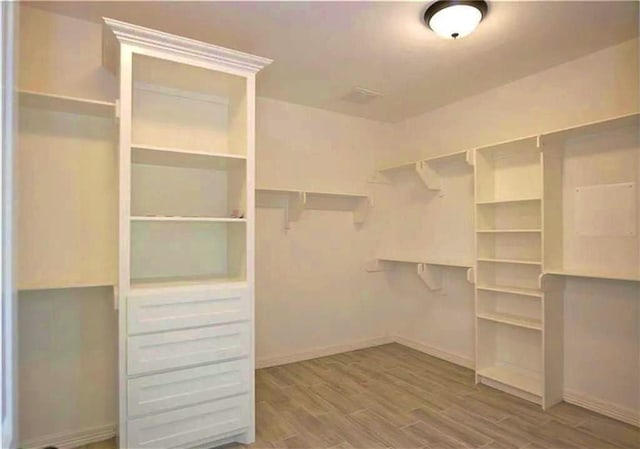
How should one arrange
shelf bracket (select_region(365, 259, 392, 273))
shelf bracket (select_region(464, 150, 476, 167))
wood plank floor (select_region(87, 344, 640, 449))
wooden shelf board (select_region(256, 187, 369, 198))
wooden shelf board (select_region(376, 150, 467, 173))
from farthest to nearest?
1. shelf bracket (select_region(365, 259, 392, 273))
2. wooden shelf board (select_region(256, 187, 369, 198))
3. wooden shelf board (select_region(376, 150, 467, 173))
4. shelf bracket (select_region(464, 150, 476, 167))
5. wood plank floor (select_region(87, 344, 640, 449))

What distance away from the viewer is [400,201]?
14.1ft

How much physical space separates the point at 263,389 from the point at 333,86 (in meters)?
2.64

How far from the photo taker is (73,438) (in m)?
2.27

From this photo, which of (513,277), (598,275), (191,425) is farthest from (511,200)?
(191,425)

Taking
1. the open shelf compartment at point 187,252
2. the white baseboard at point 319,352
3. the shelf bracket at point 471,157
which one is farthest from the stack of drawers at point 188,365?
the shelf bracket at point 471,157

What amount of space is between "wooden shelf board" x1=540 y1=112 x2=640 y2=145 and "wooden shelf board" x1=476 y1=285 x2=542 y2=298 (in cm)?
112

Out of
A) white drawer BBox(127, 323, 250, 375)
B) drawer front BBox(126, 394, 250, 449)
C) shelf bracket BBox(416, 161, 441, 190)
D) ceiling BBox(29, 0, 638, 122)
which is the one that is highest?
ceiling BBox(29, 0, 638, 122)

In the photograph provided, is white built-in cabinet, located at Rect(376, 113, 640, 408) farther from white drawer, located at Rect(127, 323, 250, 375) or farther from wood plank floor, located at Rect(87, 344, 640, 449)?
white drawer, located at Rect(127, 323, 250, 375)

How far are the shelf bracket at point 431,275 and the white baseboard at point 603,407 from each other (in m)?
1.36

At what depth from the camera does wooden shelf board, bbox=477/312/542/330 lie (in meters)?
2.84

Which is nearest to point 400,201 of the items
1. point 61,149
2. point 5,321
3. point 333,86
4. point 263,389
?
point 333,86

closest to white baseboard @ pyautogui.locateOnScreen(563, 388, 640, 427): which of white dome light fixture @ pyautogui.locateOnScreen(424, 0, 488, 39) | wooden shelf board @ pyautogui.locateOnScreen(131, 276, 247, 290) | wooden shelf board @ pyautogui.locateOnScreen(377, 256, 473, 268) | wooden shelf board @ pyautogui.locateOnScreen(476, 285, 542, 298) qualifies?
wooden shelf board @ pyautogui.locateOnScreen(476, 285, 542, 298)

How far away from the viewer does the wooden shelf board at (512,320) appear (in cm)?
284

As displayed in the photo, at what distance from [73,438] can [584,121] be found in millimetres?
4049
